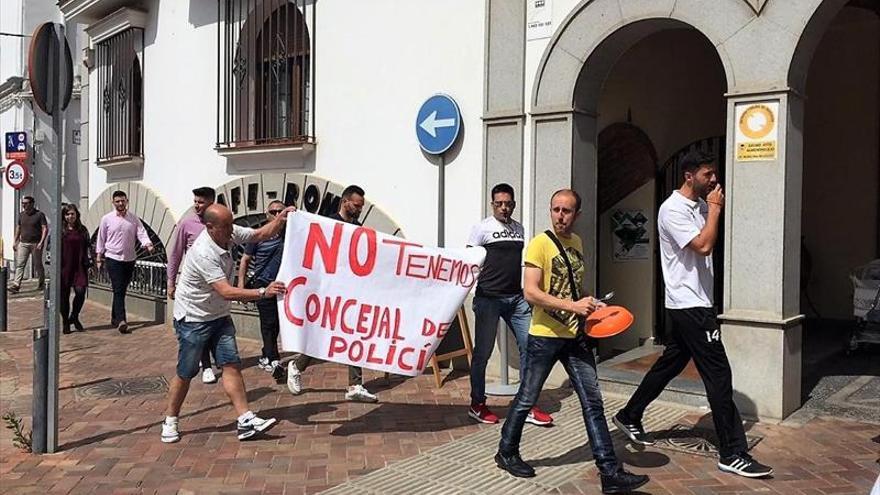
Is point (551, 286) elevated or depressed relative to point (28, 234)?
depressed

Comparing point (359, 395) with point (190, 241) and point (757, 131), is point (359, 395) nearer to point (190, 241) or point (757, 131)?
point (190, 241)

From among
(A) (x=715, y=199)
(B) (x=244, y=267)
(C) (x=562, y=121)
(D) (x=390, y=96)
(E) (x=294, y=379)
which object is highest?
(D) (x=390, y=96)

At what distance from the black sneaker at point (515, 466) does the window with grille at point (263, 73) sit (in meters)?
5.86

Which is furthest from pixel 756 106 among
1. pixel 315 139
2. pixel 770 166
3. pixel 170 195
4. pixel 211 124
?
pixel 170 195

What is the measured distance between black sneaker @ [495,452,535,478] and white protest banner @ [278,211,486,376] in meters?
1.14

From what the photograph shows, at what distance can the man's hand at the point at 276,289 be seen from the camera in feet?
18.1

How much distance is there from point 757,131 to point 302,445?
4200 mm

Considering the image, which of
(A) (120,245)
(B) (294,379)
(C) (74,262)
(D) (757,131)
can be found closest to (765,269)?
(D) (757,131)

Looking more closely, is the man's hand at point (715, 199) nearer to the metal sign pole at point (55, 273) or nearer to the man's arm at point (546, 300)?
the man's arm at point (546, 300)

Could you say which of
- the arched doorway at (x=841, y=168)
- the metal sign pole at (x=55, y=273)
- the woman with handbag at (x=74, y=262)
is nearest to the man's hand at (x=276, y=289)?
the metal sign pole at (x=55, y=273)

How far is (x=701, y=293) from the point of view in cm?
513

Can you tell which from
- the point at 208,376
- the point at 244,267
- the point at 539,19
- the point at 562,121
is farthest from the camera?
the point at 244,267

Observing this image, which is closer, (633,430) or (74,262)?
(633,430)

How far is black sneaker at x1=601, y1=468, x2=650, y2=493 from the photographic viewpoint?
4559 mm
